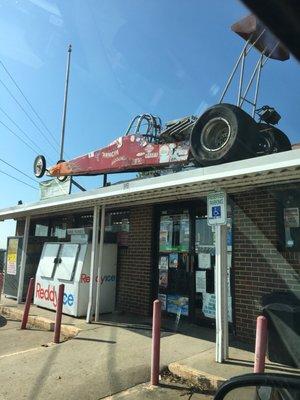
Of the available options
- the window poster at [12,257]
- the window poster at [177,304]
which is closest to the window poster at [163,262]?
the window poster at [177,304]

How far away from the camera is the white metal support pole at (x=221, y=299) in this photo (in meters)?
6.33

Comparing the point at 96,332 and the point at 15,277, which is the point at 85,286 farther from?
the point at 15,277

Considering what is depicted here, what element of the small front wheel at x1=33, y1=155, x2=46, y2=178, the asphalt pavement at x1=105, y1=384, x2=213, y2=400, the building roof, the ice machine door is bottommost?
the asphalt pavement at x1=105, y1=384, x2=213, y2=400

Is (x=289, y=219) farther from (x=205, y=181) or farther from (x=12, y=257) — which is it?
(x=12, y=257)

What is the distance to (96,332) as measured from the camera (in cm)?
835

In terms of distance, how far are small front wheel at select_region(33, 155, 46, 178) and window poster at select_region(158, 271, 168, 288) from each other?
18.2 ft

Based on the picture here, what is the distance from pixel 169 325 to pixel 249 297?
1845 millimetres

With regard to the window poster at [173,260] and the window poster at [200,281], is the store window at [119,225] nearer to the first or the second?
the window poster at [173,260]

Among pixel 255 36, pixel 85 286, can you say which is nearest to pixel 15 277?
pixel 85 286

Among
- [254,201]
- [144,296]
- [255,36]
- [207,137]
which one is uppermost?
[255,36]

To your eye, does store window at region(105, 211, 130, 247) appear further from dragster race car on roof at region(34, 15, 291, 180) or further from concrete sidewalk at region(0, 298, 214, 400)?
concrete sidewalk at region(0, 298, 214, 400)

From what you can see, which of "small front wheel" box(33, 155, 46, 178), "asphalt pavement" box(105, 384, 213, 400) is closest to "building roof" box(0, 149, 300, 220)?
"asphalt pavement" box(105, 384, 213, 400)

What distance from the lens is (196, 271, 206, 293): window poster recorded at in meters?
8.88

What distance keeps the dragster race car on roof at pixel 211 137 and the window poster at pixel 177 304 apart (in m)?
2.73
